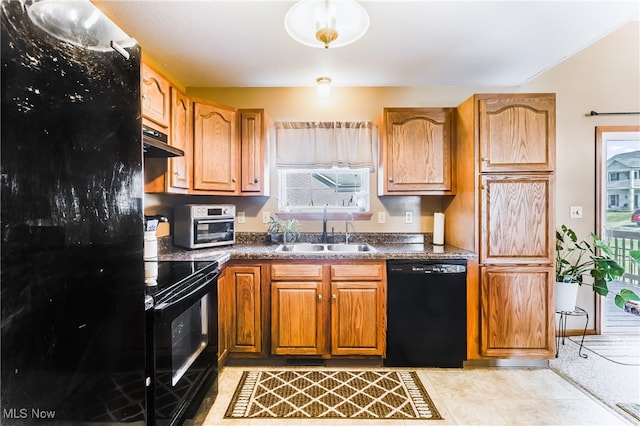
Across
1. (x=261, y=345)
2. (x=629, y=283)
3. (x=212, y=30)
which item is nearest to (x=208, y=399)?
(x=261, y=345)

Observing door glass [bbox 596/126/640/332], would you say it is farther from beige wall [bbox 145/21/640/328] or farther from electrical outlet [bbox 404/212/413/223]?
electrical outlet [bbox 404/212/413/223]

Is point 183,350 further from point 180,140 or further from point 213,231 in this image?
point 180,140

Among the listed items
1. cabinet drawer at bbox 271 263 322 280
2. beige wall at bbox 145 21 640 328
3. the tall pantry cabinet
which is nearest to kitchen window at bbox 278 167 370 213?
beige wall at bbox 145 21 640 328

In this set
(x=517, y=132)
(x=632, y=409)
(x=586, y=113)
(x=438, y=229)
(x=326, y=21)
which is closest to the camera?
(x=326, y=21)

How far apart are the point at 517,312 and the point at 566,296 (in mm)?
642

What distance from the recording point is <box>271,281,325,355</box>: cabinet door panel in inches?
91.5

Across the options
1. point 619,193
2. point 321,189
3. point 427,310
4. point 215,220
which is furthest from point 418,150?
point 619,193

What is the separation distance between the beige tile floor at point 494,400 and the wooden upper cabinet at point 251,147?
1504 millimetres

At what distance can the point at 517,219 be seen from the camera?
7.43 feet

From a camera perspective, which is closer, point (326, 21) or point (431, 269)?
point (326, 21)

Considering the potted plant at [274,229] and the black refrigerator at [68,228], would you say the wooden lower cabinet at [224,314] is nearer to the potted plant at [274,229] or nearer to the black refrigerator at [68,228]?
the potted plant at [274,229]

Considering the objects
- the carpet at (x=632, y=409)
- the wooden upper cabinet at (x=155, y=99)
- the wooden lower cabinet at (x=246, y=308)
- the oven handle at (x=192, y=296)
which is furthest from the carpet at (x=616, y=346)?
the wooden upper cabinet at (x=155, y=99)

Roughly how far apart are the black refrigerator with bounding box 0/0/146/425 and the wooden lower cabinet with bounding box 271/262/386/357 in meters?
1.39

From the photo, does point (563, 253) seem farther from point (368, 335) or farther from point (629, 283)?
point (368, 335)
